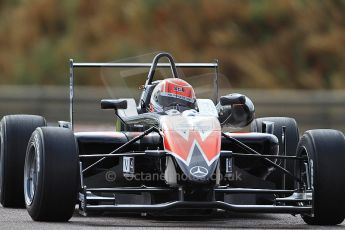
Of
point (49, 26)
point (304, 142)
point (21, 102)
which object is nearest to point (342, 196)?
point (304, 142)

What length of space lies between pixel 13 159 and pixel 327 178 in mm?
3312

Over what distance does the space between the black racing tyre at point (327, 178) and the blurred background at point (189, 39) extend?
16001 millimetres

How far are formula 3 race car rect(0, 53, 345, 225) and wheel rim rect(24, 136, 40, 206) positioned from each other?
1cm

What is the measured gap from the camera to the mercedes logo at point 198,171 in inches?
417

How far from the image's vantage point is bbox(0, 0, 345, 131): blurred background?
93.4ft

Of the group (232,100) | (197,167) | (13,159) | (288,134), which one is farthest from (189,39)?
(197,167)

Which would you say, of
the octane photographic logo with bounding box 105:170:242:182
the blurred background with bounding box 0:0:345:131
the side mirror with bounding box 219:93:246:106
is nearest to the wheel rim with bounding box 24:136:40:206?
the octane photographic logo with bounding box 105:170:242:182

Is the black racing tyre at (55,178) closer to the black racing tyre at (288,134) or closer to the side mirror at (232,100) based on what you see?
the side mirror at (232,100)

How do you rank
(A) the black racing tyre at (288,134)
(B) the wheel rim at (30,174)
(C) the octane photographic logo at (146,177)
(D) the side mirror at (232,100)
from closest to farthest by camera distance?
(B) the wheel rim at (30,174), (C) the octane photographic logo at (146,177), (D) the side mirror at (232,100), (A) the black racing tyre at (288,134)

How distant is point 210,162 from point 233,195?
40.7 inches

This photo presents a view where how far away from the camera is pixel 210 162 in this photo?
10.7 meters

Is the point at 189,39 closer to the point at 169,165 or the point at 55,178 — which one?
the point at 169,165

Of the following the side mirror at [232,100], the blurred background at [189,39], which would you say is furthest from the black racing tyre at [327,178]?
the blurred background at [189,39]

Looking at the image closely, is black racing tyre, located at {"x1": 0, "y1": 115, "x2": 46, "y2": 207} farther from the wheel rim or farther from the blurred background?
the blurred background
